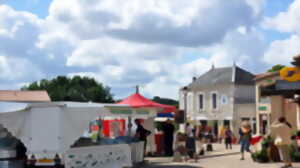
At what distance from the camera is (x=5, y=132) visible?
13.5 meters

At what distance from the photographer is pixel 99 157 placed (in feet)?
45.2

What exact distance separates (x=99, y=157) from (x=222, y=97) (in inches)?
1681

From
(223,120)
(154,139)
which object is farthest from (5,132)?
(223,120)

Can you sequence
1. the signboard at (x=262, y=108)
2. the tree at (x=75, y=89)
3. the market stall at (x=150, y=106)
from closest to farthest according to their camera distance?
the market stall at (x=150, y=106) < the signboard at (x=262, y=108) < the tree at (x=75, y=89)

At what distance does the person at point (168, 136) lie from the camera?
68.1ft

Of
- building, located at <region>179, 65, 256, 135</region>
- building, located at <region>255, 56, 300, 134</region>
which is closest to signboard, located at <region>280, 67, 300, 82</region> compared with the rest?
building, located at <region>255, 56, 300, 134</region>

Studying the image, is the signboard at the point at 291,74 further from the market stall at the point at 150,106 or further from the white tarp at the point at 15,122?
the market stall at the point at 150,106

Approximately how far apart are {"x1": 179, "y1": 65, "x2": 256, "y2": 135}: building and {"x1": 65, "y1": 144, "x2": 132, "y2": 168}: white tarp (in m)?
37.4

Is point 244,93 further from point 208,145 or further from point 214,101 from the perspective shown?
point 208,145

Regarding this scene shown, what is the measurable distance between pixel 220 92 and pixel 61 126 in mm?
44415

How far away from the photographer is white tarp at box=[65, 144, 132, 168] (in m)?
12.8

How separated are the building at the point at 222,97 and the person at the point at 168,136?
31.1 meters

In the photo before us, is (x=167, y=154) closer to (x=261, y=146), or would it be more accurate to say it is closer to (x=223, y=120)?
(x=261, y=146)

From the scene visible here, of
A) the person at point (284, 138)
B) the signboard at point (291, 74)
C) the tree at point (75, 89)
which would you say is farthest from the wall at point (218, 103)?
the signboard at point (291, 74)
